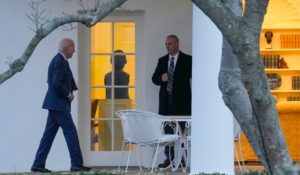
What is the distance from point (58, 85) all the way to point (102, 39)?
7.48 feet

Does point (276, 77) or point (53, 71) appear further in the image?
point (276, 77)

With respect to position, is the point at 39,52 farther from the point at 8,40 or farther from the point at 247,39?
the point at 247,39

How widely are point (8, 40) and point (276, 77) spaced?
6.04 metres

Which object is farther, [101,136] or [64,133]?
[101,136]

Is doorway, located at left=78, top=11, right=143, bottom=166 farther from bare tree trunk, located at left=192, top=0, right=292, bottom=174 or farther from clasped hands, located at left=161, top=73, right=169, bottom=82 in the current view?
bare tree trunk, located at left=192, top=0, right=292, bottom=174

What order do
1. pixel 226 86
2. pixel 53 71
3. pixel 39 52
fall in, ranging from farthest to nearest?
pixel 39 52
pixel 53 71
pixel 226 86

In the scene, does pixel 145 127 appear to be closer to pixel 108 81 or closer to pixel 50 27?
pixel 108 81

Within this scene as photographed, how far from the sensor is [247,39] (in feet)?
17.9

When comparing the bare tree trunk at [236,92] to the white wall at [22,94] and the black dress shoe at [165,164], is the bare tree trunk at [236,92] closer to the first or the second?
the black dress shoe at [165,164]

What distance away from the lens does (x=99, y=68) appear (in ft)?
39.5

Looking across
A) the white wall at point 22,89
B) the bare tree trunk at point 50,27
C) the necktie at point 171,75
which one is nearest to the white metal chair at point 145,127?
the necktie at point 171,75

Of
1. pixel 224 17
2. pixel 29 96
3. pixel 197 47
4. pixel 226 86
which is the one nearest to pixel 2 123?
pixel 29 96

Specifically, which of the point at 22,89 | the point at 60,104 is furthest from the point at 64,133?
the point at 22,89

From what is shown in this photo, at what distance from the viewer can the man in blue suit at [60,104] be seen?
9961mm
